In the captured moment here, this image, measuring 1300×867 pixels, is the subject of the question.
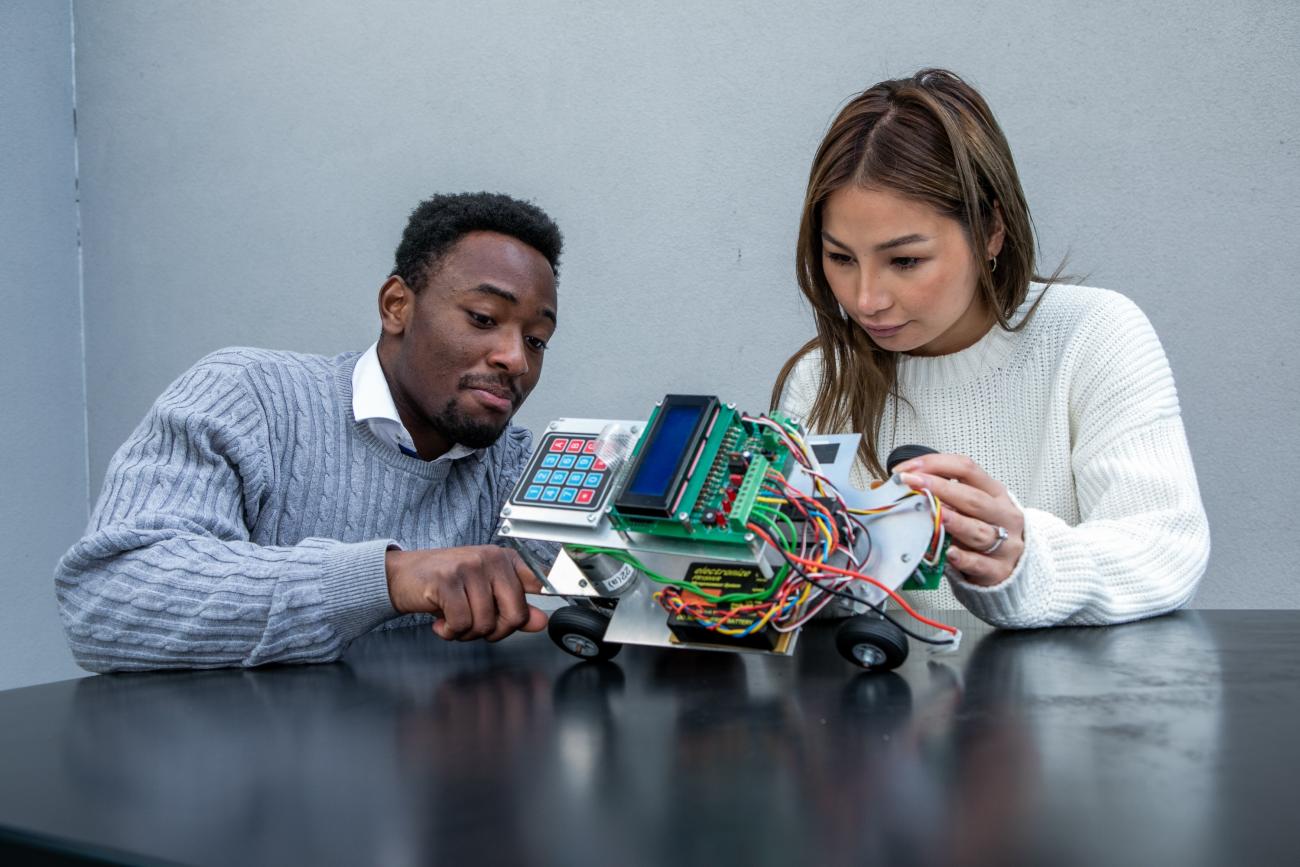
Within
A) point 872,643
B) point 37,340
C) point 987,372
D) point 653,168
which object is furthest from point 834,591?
point 37,340

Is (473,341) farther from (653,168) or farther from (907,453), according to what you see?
(653,168)

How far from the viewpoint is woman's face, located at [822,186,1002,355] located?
4.15 feet

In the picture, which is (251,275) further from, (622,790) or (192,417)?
(622,790)

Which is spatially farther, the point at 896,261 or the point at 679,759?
the point at 896,261

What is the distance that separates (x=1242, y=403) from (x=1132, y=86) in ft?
1.94

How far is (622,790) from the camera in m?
0.55

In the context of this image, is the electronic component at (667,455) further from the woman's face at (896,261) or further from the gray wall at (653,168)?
the gray wall at (653,168)

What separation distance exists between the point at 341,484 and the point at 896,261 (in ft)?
2.51

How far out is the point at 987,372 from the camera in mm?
1465

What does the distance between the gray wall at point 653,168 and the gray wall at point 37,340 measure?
6 centimetres

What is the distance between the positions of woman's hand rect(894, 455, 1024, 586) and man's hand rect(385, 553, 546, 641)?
0.36 m

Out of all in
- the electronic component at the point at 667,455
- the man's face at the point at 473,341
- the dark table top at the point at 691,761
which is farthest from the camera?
the man's face at the point at 473,341

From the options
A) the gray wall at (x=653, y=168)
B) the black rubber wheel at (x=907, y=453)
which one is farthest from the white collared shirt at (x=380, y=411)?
the gray wall at (x=653, y=168)

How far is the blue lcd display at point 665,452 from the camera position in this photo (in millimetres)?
811
